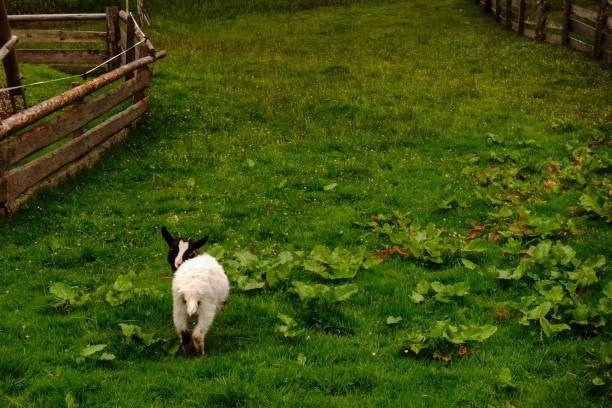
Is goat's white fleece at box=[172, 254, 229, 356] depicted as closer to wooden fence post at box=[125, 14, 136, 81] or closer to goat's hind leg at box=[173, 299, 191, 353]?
goat's hind leg at box=[173, 299, 191, 353]

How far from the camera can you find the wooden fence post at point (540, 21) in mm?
22391

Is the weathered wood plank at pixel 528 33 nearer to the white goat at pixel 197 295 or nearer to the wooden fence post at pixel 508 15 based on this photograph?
the wooden fence post at pixel 508 15

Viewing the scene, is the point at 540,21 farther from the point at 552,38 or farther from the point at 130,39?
the point at 130,39

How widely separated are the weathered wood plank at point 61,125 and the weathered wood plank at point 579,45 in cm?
1432

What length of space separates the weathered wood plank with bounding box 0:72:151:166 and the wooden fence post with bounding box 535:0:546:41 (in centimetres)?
1525

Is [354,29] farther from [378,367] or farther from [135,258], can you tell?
[378,367]

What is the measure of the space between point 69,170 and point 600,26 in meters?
16.3

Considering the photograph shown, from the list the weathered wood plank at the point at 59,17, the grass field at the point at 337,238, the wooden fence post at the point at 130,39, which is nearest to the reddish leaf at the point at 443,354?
the grass field at the point at 337,238

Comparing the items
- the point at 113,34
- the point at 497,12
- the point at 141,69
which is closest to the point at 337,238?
the point at 141,69

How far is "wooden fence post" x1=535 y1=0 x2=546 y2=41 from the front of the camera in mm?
22391

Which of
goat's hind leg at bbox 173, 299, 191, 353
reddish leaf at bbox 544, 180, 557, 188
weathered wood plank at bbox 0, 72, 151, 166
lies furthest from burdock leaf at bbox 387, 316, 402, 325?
weathered wood plank at bbox 0, 72, 151, 166

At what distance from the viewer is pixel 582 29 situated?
2039 cm

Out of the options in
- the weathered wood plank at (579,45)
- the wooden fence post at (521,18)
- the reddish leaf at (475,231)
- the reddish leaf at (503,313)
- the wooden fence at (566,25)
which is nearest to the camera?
the reddish leaf at (503,313)

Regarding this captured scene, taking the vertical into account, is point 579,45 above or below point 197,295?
below
